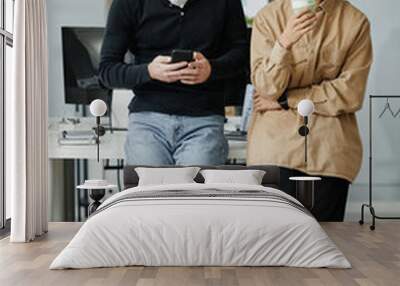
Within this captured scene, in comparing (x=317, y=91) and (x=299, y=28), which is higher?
(x=299, y=28)

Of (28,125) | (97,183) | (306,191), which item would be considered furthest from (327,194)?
(28,125)

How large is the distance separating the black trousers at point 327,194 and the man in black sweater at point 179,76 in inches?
26.6

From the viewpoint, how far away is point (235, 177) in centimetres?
579

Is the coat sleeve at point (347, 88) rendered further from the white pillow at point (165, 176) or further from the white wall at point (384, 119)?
the white pillow at point (165, 176)

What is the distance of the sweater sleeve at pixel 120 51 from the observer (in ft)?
21.3

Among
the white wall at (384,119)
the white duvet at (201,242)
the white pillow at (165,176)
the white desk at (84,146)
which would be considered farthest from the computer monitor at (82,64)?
the white duvet at (201,242)

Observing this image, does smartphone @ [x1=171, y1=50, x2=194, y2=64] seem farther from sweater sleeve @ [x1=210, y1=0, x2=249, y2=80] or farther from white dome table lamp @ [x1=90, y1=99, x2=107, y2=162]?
white dome table lamp @ [x1=90, y1=99, x2=107, y2=162]

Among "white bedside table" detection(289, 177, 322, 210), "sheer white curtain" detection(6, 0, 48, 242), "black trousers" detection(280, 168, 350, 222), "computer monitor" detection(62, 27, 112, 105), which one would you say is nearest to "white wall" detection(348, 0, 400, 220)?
"black trousers" detection(280, 168, 350, 222)

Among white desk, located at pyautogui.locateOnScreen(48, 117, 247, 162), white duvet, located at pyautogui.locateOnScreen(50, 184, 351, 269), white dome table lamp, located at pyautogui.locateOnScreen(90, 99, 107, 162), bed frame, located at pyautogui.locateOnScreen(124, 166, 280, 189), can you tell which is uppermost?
white dome table lamp, located at pyautogui.locateOnScreen(90, 99, 107, 162)

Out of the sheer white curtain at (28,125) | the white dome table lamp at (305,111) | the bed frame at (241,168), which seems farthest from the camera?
the bed frame at (241,168)

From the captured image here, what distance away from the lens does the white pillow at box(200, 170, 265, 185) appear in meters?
5.77

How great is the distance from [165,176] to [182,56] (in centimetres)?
129

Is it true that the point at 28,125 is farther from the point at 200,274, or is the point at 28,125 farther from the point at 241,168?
the point at 200,274

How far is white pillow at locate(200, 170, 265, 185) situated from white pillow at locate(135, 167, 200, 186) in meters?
0.17
